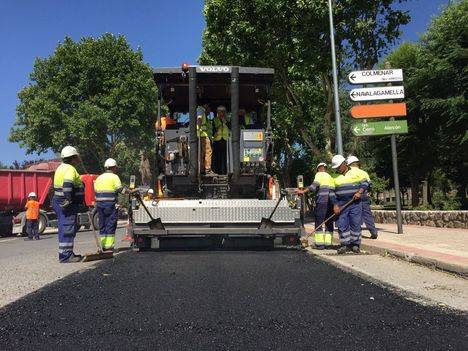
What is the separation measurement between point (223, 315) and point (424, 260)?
431 cm

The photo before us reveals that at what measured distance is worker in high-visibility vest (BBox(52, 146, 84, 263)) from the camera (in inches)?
339

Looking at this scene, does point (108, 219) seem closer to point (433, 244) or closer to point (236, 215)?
point (236, 215)

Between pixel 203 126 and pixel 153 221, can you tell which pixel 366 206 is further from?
pixel 153 221

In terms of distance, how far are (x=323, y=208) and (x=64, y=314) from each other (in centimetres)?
667

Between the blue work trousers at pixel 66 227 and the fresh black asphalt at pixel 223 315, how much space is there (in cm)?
163

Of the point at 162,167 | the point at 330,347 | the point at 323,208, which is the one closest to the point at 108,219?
the point at 162,167

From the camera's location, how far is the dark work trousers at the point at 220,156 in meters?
10.3

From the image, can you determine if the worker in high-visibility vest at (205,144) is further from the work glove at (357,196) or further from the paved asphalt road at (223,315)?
the paved asphalt road at (223,315)

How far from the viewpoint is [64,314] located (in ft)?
15.8

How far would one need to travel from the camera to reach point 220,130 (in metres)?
10.3

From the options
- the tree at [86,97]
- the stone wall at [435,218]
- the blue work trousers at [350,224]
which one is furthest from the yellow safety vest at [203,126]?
the tree at [86,97]

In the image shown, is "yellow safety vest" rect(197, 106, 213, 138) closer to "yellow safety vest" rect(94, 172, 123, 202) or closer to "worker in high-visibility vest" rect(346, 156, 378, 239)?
"yellow safety vest" rect(94, 172, 123, 202)

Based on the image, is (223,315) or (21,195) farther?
(21,195)

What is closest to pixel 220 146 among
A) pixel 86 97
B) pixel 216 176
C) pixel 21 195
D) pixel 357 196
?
pixel 216 176
